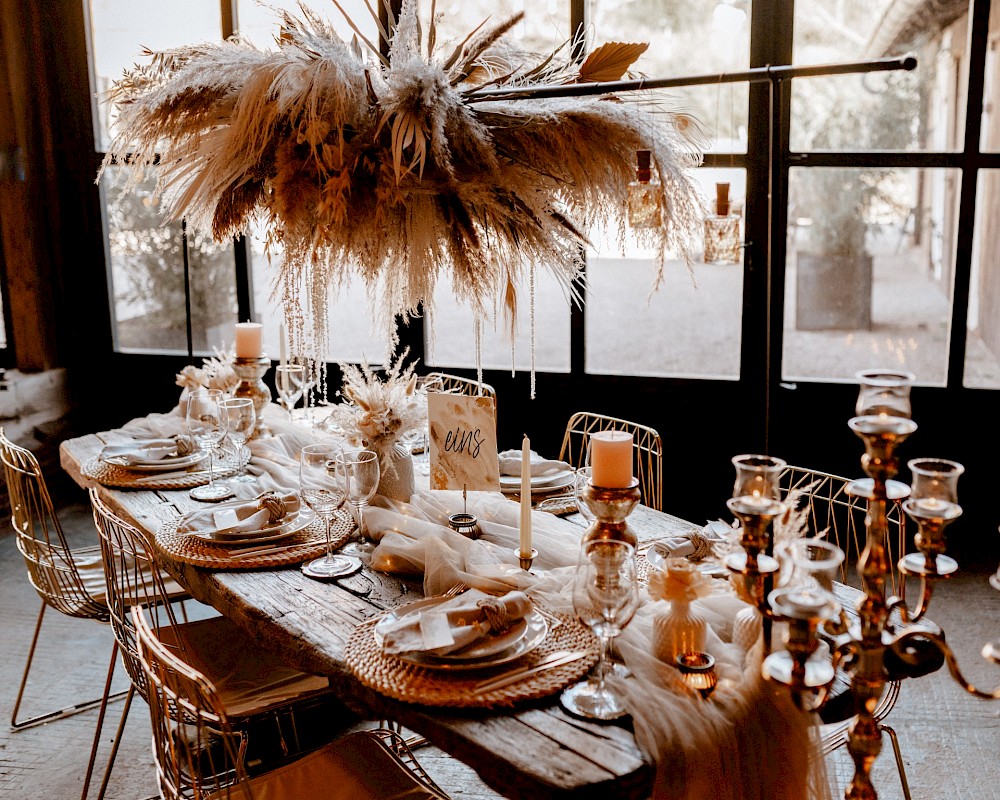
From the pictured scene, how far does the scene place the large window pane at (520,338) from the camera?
13.5ft

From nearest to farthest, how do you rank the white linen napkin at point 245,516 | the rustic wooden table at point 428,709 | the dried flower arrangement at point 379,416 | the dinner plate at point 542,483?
1. the rustic wooden table at point 428,709
2. the white linen napkin at point 245,516
3. the dried flower arrangement at point 379,416
4. the dinner plate at point 542,483

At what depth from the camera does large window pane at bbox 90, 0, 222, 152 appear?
438cm

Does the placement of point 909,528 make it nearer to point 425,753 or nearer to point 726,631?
point 425,753

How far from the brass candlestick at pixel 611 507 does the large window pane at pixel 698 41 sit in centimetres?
222

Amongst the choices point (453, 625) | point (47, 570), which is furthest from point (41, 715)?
point (453, 625)

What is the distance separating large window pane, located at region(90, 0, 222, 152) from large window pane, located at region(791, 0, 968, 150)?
7.95 feet

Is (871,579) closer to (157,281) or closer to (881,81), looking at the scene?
(881,81)

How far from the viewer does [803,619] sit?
1.11 m

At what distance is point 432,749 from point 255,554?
0.92m

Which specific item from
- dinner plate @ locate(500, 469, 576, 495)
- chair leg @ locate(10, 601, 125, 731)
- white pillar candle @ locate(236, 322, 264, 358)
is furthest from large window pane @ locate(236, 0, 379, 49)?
chair leg @ locate(10, 601, 125, 731)

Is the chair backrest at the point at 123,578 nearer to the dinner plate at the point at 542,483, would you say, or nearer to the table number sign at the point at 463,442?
Result: the table number sign at the point at 463,442

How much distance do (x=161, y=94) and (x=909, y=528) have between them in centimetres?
288

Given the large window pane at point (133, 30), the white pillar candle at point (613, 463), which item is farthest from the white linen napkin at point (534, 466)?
the large window pane at point (133, 30)

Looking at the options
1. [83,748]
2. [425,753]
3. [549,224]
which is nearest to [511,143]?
[549,224]
